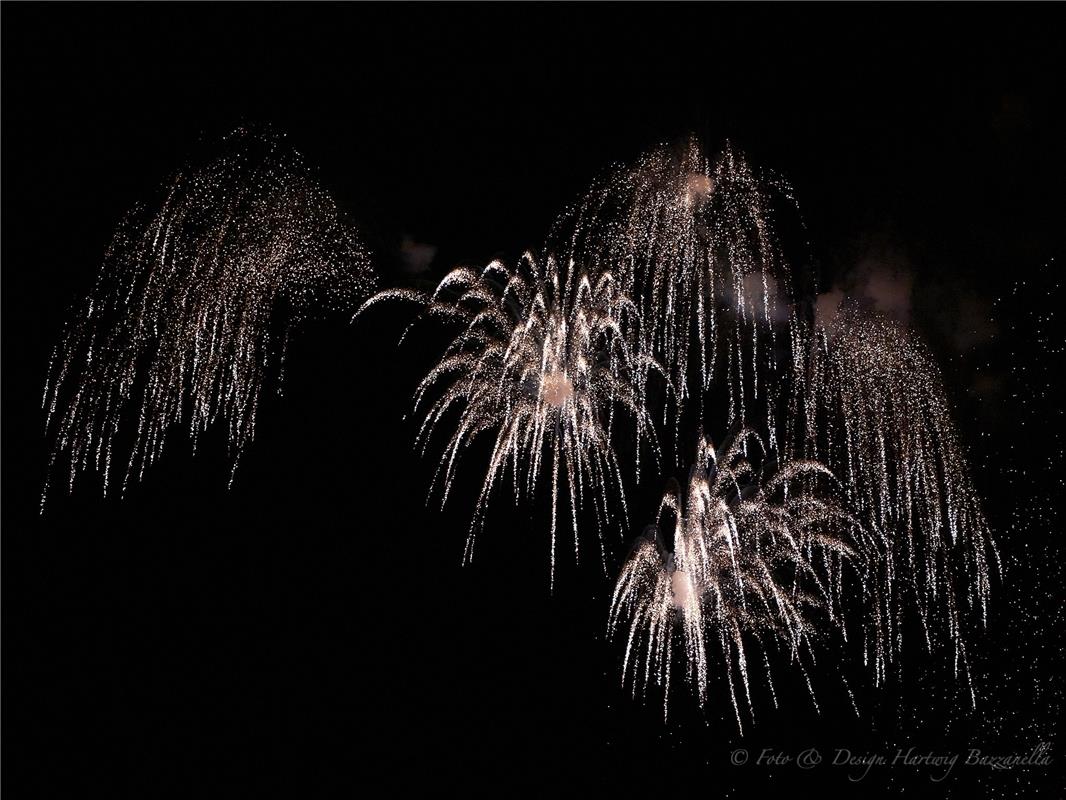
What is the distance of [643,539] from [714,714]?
8500 millimetres

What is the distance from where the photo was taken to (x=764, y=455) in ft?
54.2

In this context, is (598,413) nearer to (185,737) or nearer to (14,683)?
(185,737)

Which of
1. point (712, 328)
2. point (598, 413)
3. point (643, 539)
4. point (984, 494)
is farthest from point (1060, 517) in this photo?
point (598, 413)

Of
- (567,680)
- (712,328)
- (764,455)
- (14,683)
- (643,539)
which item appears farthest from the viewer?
(567,680)

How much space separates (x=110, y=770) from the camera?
1991 centimetres

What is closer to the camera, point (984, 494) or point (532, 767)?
point (984, 494)

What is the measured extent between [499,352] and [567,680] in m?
11.8

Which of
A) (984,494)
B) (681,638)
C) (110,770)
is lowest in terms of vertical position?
Answer: (110,770)

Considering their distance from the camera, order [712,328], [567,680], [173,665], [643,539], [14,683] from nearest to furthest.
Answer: [712,328]
[643,539]
[14,683]
[173,665]
[567,680]

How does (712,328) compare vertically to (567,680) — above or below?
above

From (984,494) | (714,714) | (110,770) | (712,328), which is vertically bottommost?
(110,770)

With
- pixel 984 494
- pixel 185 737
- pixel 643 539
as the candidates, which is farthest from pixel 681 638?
pixel 185 737

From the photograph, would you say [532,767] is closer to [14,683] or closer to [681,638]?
[681,638]

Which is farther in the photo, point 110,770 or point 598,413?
point 110,770
